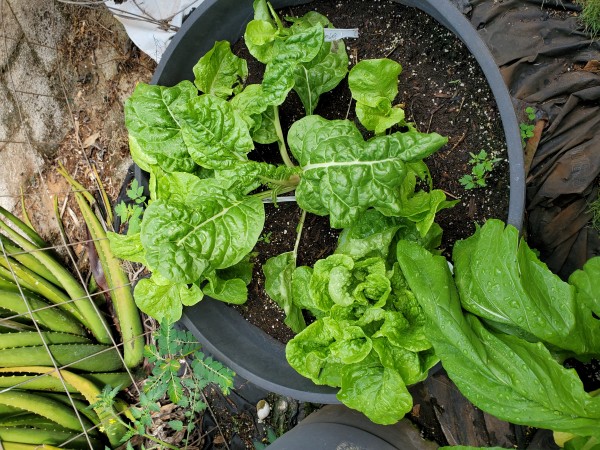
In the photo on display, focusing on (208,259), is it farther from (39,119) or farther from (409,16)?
(39,119)

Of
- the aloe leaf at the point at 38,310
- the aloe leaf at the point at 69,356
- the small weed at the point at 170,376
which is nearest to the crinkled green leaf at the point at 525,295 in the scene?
the small weed at the point at 170,376

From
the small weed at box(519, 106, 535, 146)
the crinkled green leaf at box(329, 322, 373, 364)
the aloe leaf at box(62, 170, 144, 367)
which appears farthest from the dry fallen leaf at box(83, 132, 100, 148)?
the small weed at box(519, 106, 535, 146)

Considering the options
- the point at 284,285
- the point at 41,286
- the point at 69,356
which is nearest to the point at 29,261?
the point at 41,286

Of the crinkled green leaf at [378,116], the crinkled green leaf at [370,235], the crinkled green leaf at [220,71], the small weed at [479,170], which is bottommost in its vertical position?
the crinkled green leaf at [370,235]

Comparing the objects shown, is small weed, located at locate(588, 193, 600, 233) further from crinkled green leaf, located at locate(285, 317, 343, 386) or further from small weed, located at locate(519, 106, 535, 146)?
crinkled green leaf, located at locate(285, 317, 343, 386)

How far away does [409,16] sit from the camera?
129 cm

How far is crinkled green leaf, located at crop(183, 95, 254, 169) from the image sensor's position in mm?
1126

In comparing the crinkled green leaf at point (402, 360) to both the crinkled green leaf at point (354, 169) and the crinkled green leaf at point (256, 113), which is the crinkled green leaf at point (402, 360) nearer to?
the crinkled green leaf at point (354, 169)

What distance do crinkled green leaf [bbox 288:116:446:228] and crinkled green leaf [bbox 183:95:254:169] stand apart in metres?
0.16

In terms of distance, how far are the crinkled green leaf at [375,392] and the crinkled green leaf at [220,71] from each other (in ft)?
2.39

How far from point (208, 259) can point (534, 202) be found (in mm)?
908

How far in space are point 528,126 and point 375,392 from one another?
2.69 feet

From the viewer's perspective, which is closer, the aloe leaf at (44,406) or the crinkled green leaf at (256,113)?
the crinkled green leaf at (256,113)

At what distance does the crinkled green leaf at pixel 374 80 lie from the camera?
1.15 metres
